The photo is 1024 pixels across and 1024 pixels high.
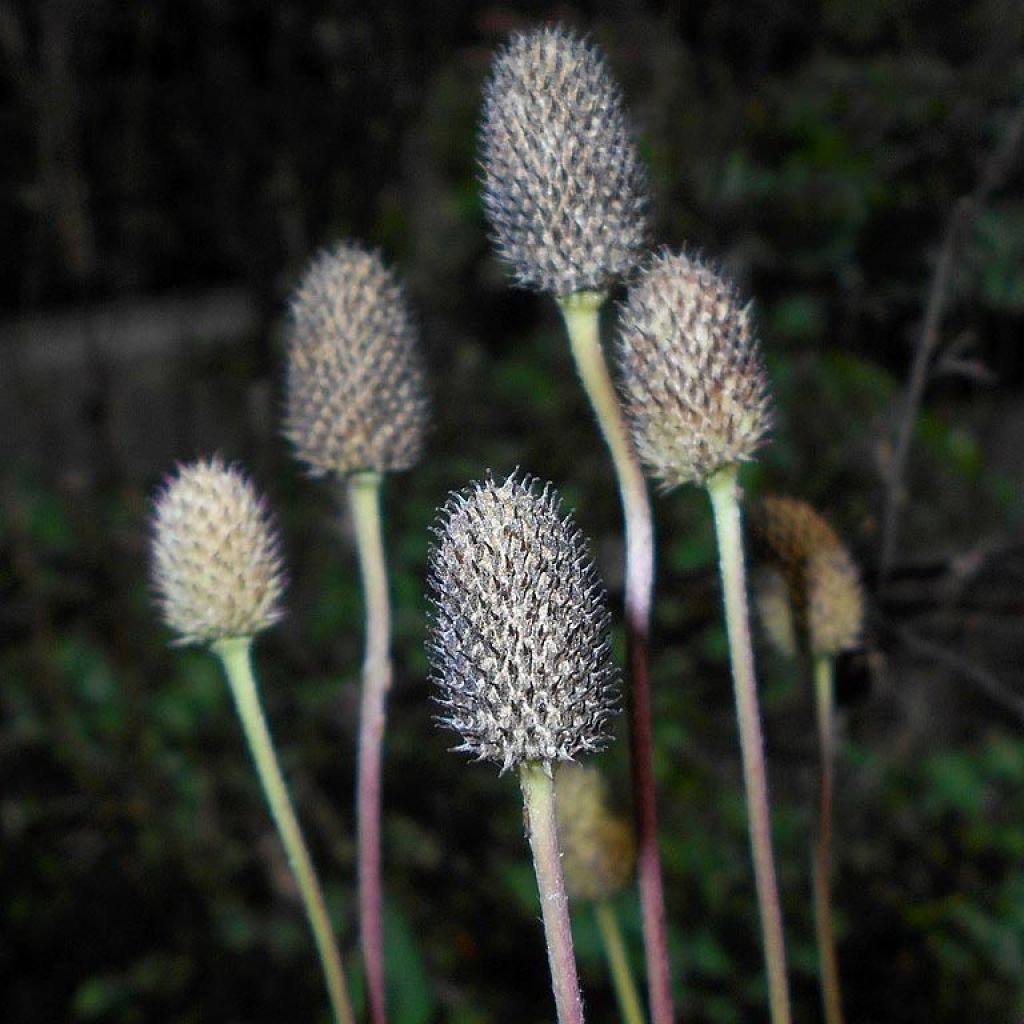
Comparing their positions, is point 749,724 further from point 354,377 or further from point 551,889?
point 354,377

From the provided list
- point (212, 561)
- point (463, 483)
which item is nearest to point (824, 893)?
point (212, 561)

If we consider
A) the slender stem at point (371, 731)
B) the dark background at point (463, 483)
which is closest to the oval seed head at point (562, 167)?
the slender stem at point (371, 731)

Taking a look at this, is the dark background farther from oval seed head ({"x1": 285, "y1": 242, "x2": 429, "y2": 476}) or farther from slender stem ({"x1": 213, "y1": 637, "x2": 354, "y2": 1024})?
slender stem ({"x1": 213, "y1": 637, "x2": 354, "y2": 1024})

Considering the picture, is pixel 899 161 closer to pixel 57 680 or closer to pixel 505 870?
pixel 505 870

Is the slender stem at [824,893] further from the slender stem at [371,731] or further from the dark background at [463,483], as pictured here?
the dark background at [463,483]

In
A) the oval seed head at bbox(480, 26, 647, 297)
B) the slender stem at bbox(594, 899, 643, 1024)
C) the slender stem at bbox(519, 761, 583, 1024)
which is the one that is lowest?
the slender stem at bbox(594, 899, 643, 1024)

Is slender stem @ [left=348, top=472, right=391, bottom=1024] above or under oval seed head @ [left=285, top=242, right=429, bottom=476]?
under

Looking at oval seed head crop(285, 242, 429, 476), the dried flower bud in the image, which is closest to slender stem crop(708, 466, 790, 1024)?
the dried flower bud
